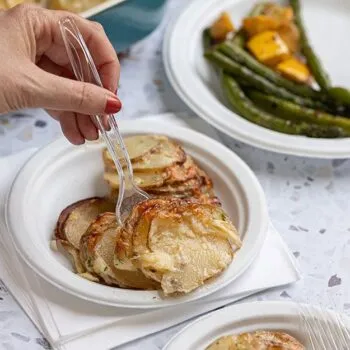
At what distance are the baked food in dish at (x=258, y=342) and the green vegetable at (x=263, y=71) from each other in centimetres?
81

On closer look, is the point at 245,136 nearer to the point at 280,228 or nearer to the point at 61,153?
the point at 280,228

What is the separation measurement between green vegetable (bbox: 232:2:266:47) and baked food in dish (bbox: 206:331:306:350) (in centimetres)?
97

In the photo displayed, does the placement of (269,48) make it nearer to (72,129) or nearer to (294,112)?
(294,112)

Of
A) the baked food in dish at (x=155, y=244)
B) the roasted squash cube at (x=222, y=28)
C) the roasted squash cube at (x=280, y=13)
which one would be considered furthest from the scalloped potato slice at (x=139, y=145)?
the roasted squash cube at (x=280, y=13)

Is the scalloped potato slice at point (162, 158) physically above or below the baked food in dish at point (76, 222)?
above

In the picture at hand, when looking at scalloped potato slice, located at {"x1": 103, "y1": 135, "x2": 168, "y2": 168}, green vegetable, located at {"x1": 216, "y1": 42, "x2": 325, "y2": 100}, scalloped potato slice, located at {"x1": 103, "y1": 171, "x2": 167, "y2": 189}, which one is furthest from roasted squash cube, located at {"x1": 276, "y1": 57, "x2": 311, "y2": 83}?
scalloped potato slice, located at {"x1": 103, "y1": 171, "x2": 167, "y2": 189}

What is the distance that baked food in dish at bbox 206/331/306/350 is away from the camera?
1254 millimetres

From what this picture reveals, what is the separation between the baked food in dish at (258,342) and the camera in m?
1.25

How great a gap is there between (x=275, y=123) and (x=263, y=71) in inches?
7.9

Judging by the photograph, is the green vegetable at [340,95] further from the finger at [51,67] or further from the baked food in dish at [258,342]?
the baked food in dish at [258,342]

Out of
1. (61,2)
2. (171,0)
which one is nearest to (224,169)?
(61,2)

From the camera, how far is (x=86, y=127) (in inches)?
61.2

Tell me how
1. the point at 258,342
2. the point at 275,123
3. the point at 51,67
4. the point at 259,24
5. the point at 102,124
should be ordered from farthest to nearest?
the point at 259,24
the point at 275,123
the point at 51,67
the point at 102,124
the point at 258,342

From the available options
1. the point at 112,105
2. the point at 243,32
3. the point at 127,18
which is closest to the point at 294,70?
the point at 243,32
